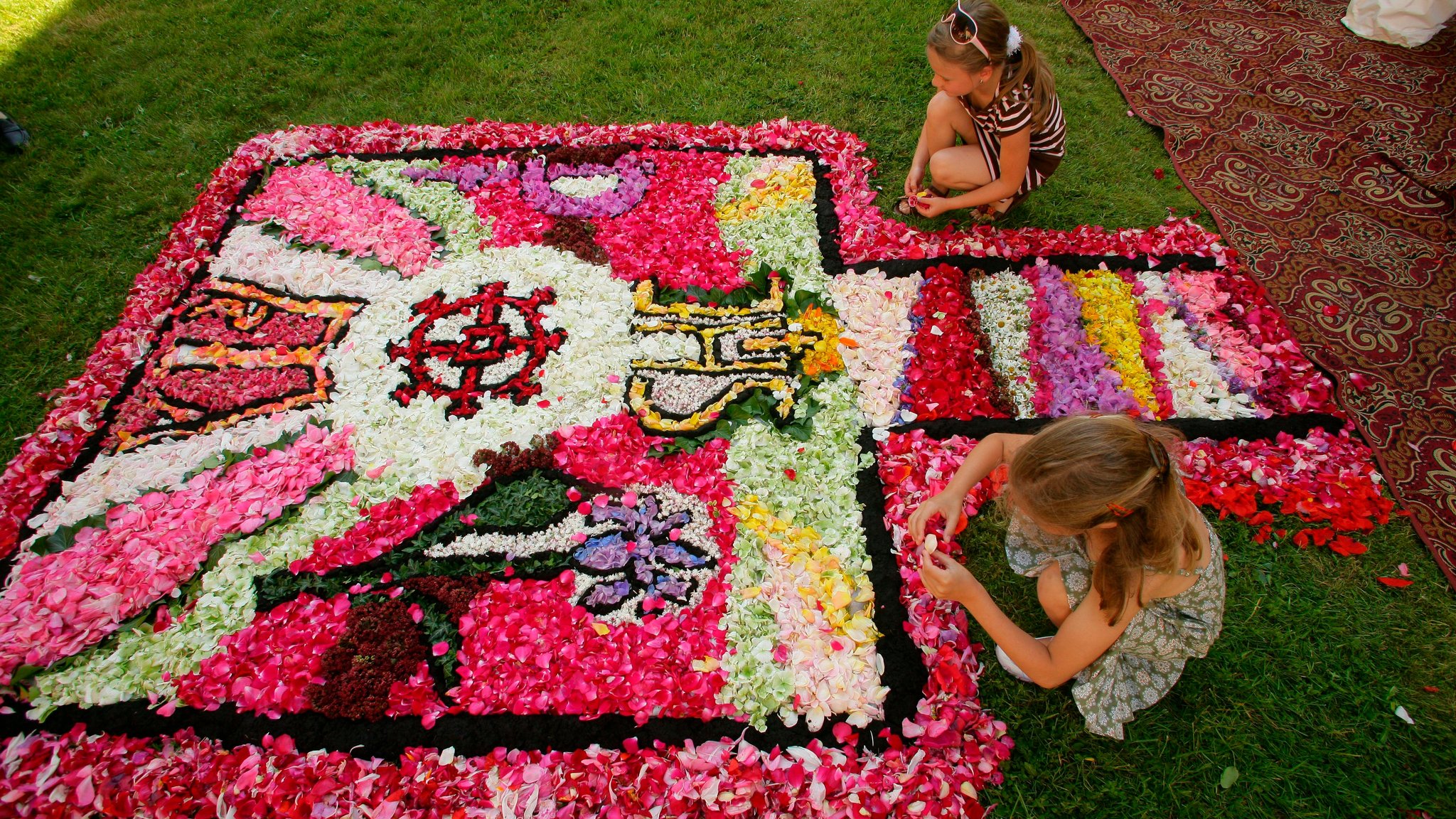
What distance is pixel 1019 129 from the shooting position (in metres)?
3.08

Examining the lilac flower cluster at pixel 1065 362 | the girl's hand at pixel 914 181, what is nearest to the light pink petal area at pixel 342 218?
the girl's hand at pixel 914 181

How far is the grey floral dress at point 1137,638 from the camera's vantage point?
6.30 feet

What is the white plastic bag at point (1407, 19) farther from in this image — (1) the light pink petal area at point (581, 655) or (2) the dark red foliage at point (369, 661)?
(2) the dark red foliage at point (369, 661)

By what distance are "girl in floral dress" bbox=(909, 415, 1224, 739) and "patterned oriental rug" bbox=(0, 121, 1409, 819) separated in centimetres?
32

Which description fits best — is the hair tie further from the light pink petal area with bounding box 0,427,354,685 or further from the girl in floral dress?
the light pink petal area with bounding box 0,427,354,685

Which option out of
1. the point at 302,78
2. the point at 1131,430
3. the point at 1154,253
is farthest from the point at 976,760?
the point at 302,78

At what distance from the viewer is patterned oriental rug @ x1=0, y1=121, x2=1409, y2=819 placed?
2096 millimetres

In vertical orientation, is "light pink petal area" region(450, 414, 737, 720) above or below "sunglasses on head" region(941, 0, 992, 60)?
below

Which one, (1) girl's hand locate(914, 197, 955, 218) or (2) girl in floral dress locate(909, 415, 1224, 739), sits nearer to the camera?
(2) girl in floral dress locate(909, 415, 1224, 739)

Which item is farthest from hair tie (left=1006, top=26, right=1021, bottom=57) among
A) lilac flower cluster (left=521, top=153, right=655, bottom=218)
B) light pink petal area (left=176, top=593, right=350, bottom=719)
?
light pink petal area (left=176, top=593, right=350, bottom=719)

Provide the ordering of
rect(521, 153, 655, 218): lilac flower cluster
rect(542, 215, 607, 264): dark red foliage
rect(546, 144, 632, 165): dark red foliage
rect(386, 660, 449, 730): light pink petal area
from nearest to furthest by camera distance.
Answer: rect(386, 660, 449, 730): light pink petal area, rect(542, 215, 607, 264): dark red foliage, rect(521, 153, 655, 218): lilac flower cluster, rect(546, 144, 632, 165): dark red foliage

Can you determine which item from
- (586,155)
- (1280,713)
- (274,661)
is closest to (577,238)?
(586,155)

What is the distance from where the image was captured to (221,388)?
3002 millimetres

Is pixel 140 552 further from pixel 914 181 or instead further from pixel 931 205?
pixel 914 181
